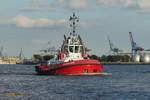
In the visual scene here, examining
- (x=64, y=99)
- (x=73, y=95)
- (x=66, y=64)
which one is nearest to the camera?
(x=64, y=99)

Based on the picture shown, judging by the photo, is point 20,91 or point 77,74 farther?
point 77,74

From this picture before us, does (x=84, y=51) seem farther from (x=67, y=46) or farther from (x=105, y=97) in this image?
(x=105, y=97)

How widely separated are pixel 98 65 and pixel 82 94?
43885 mm

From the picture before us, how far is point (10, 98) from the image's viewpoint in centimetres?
6122

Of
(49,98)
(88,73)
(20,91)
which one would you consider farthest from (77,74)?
(49,98)

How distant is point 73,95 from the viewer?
6575 centimetres

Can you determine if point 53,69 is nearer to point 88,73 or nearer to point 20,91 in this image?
point 88,73

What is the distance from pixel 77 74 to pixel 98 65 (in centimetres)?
504

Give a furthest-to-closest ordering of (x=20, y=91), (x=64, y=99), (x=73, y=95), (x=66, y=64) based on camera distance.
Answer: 1. (x=66, y=64)
2. (x=20, y=91)
3. (x=73, y=95)
4. (x=64, y=99)

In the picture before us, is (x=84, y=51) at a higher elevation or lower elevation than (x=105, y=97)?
higher

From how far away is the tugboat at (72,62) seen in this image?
356 feet

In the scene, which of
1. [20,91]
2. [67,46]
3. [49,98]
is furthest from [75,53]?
[49,98]

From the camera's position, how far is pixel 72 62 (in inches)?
4250

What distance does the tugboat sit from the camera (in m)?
109
